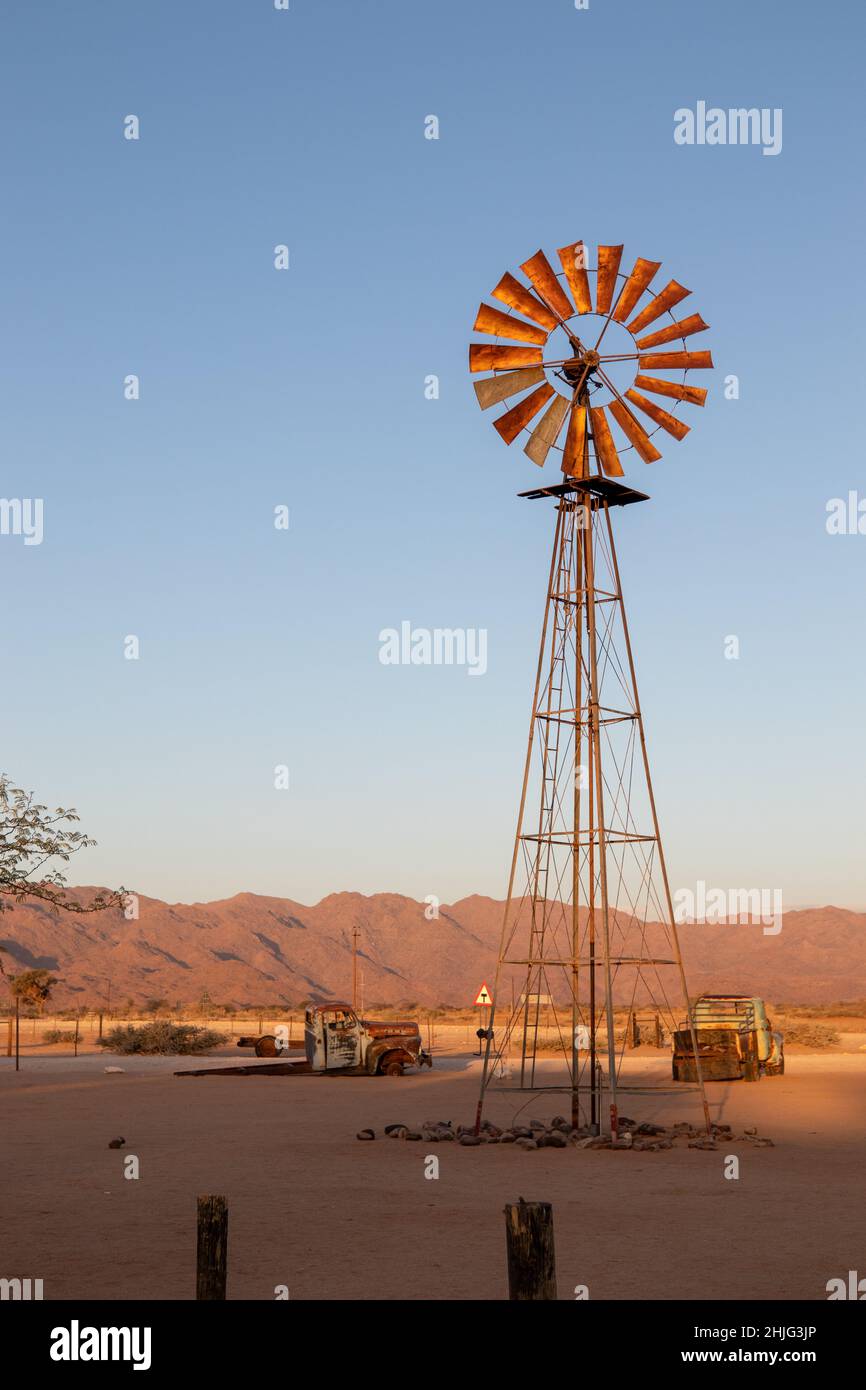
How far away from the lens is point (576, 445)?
23.7m

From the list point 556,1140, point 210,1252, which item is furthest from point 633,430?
point 210,1252

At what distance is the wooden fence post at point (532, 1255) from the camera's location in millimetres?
8656

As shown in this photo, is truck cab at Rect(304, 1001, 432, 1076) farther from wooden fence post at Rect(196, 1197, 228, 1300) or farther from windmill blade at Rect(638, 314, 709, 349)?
wooden fence post at Rect(196, 1197, 228, 1300)

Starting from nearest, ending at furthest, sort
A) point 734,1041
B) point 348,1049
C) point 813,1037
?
1. point 734,1041
2. point 348,1049
3. point 813,1037

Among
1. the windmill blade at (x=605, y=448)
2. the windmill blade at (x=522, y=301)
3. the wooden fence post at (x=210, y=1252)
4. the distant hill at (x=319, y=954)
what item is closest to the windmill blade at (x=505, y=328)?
the windmill blade at (x=522, y=301)

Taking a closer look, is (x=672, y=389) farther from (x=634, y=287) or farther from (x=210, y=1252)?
(x=210, y=1252)

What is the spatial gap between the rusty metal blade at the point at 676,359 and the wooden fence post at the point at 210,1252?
1737 cm

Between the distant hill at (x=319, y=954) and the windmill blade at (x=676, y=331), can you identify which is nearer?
the windmill blade at (x=676, y=331)

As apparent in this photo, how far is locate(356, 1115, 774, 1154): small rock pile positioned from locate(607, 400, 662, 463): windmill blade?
11013 mm

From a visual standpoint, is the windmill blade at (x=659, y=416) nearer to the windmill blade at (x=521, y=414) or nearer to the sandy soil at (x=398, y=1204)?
the windmill blade at (x=521, y=414)

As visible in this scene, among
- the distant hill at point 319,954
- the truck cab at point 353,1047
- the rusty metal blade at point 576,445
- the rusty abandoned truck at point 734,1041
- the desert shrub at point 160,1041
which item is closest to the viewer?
the rusty metal blade at point 576,445

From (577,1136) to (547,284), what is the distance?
14.0m
